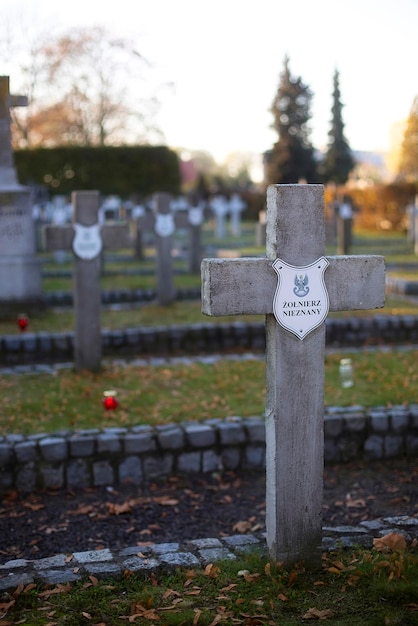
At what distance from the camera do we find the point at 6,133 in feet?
36.7

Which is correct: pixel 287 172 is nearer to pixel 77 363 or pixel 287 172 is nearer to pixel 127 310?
pixel 127 310

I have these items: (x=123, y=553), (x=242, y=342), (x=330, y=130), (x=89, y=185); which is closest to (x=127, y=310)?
(x=242, y=342)

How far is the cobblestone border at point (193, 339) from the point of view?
9.31m

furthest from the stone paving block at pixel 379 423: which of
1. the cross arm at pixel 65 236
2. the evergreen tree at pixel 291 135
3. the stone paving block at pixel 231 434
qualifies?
the evergreen tree at pixel 291 135

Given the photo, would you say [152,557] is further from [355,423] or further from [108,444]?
[355,423]

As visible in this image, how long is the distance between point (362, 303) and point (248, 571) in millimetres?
1406

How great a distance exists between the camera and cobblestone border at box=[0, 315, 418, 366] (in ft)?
30.6

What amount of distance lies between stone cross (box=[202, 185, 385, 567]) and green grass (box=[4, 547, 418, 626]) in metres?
0.19

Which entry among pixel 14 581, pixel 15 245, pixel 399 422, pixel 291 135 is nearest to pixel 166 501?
pixel 14 581

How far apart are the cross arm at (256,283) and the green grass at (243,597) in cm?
123

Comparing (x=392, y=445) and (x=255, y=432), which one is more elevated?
(x=255, y=432)

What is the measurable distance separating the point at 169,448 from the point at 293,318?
8.49ft

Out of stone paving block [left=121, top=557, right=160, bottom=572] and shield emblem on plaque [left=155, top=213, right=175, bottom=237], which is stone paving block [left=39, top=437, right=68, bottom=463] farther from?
shield emblem on plaque [left=155, top=213, right=175, bottom=237]

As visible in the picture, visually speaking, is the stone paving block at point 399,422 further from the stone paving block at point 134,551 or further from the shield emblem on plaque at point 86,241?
the shield emblem on plaque at point 86,241
